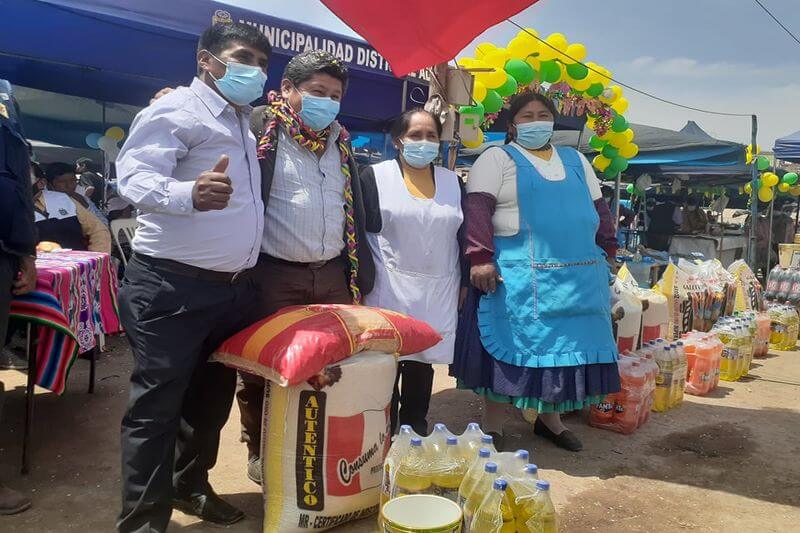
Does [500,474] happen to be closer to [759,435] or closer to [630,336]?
[630,336]

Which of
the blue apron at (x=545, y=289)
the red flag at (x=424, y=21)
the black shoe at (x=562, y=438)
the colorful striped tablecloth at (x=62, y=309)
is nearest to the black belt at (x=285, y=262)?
the colorful striped tablecloth at (x=62, y=309)

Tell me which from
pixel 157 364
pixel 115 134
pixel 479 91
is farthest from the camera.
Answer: pixel 115 134

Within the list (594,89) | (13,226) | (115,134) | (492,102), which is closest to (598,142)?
(594,89)

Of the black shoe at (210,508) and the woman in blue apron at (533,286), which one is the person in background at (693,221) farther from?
the black shoe at (210,508)

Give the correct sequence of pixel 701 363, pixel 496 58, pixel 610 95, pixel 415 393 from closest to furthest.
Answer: pixel 415 393 < pixel 701 363 < pixel 496 58 < pixel 610 95

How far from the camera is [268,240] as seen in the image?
2.52 metres

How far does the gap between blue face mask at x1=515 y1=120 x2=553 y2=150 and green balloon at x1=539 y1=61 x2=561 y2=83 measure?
2.91 metres

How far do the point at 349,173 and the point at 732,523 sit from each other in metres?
2.23

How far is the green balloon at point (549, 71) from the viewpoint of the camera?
5.96 m

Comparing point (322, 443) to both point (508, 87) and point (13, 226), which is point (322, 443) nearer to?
point (13, 226)

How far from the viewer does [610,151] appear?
24.8ft

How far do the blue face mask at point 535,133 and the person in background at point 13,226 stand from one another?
2.32 m

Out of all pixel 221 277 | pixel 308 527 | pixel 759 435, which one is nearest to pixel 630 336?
pixel 759 435

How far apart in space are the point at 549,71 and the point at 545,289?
3.49m
